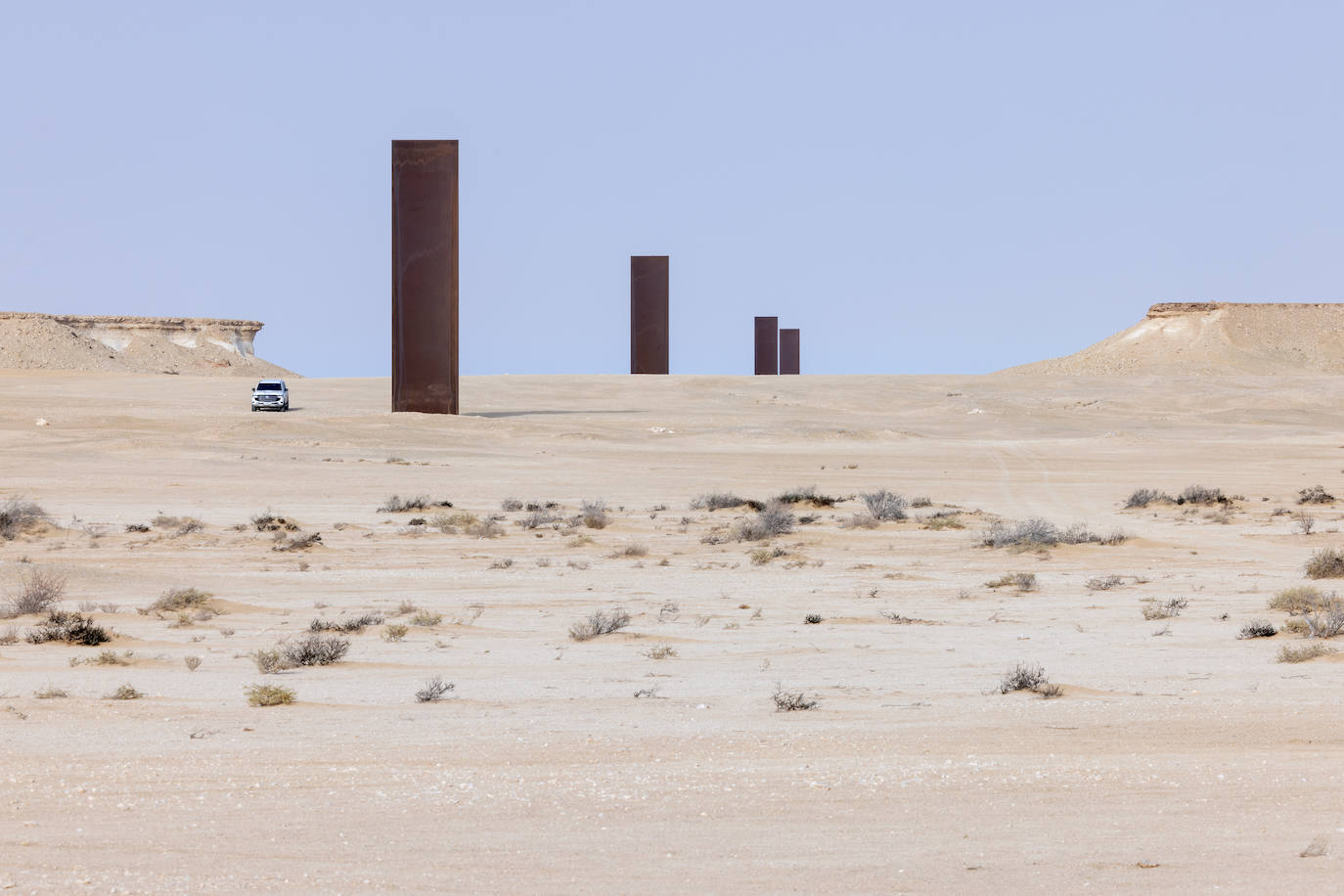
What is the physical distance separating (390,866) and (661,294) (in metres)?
62.9

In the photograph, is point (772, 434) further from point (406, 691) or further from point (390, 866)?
point (390, 866)

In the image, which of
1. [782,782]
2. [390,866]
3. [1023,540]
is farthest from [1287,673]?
[1023,540]

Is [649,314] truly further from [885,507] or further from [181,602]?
[181,602]

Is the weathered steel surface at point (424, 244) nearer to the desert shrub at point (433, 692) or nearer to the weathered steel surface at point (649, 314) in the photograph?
the weathered steel surface at point (649, 314)

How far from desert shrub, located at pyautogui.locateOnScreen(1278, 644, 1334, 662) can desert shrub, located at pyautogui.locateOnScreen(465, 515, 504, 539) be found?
1140 cm

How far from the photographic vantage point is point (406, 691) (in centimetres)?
952

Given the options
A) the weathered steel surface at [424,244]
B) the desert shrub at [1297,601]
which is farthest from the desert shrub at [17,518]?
the weathered steel surface at [424,244]

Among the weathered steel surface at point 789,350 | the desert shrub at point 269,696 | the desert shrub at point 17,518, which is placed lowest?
the desert shrub at point 269,696

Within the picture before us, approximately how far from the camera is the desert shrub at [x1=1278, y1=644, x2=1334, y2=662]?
10.5 meters

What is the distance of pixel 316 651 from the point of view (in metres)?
10.5

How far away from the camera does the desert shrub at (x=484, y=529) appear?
20453 millimetres

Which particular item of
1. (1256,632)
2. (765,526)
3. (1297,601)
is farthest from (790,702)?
(765,526)

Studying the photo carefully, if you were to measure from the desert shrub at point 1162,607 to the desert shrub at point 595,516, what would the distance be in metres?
8.91

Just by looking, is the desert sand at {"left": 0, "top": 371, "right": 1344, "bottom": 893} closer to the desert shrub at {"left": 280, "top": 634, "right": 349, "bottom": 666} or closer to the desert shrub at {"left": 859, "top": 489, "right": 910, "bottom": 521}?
the desert shrub at {"left": 280, "top": 634, "right": 349, "bottom": 666}
